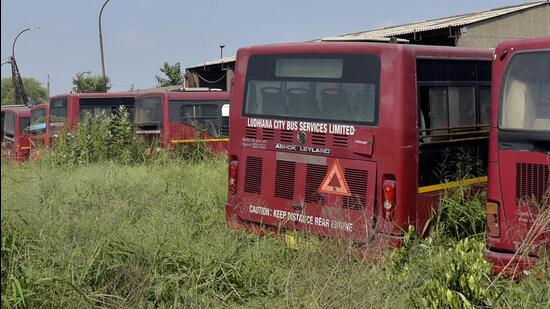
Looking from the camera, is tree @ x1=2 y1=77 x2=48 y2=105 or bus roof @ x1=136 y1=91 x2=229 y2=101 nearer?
tree @ x1=2 y1=77 x2=48 y2=105

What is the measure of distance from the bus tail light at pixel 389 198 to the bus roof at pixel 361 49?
1.23 metres

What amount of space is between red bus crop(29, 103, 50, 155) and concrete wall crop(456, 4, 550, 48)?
1312 cm

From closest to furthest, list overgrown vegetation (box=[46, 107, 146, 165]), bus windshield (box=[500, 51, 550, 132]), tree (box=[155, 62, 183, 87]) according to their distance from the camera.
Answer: bus windshield (box=[500, 51, 550, 132])
overgrown vegetation (box=[46, 107, 146, 165])
tree (box=[155, 62, 183, 87])

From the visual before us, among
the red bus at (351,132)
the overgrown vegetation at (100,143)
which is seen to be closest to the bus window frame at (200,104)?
the overgrown vegetation at (100,143)

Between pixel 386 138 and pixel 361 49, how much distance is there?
3.02 ft

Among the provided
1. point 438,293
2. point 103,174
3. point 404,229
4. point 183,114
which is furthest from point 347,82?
point 183,114

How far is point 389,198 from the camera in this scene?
5.57 m

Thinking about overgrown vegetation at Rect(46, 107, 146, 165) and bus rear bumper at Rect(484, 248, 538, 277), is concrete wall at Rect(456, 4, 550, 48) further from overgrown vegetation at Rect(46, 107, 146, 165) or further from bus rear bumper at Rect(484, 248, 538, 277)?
bus rear bumper at Rect(484, 248, 538, 277)

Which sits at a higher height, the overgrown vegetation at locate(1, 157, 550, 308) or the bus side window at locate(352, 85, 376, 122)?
the bus side window at locate(352, 85, 376, 122)

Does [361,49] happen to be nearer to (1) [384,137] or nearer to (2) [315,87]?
(2) [315,87]

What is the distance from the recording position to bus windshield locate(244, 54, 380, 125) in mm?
5791

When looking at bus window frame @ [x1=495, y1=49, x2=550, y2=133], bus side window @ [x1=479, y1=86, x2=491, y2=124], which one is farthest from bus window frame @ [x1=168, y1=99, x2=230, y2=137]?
bus window frame @ [x1=495, y1=49, x2=550, y2=133]

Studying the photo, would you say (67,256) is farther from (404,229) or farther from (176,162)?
(176,162)

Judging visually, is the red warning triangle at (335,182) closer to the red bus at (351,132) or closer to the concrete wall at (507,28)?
the red bus at (351,132)
